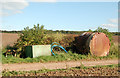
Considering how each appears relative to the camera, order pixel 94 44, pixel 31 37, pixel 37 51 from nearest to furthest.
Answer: pixel 37 51 → pixel 31 37 → pixel 94 44

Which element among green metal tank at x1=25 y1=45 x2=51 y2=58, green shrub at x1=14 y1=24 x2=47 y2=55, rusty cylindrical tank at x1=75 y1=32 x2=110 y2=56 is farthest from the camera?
rusty cylindrical tank at x1=75 y1=32 x2=110 y2=56

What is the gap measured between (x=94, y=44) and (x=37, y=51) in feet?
13.7

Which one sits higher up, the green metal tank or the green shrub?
the green shrub

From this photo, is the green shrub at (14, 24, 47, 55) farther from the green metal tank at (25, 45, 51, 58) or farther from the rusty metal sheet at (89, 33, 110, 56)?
the rusty metal sheet at (89, 33, 110, 56)

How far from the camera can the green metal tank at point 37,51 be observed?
1131 cm

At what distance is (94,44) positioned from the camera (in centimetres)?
1270

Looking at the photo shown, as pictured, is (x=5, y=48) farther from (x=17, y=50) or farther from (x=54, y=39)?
(x=54, y=39)

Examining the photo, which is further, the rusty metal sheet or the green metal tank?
the rusty metal sheet

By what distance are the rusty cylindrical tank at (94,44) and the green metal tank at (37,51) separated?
2.76 metres

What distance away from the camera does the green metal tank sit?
37.1 feet

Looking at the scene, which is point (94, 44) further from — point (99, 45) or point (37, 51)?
point (37, 51)

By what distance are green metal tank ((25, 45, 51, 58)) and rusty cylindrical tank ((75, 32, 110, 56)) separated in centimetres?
276

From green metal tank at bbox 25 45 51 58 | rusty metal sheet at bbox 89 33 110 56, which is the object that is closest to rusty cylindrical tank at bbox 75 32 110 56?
rusty metal sheet at bbox 89 33 110 56

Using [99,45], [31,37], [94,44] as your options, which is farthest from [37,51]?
[99,45]
